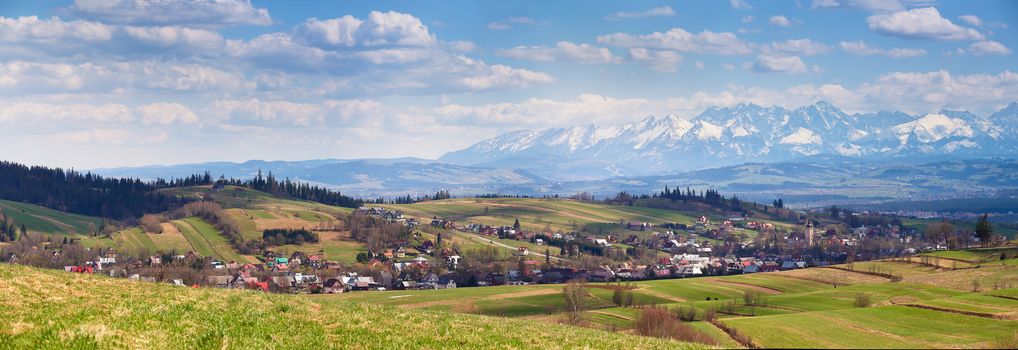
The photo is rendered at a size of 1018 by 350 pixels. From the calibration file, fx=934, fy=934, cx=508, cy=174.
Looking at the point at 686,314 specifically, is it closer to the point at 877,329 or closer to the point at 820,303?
the point at 820,303

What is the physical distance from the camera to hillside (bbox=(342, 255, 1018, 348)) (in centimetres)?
3669

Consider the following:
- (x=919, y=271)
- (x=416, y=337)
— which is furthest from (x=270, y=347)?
(x=919, y=271)

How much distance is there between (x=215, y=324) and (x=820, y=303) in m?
79.7

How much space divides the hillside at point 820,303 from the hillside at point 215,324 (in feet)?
26.8

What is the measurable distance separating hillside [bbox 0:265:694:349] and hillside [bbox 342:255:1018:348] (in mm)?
8175

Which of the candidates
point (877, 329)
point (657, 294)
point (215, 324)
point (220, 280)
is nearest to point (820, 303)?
point (657, 294)

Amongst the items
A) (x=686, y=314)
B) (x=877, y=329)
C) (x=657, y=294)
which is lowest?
(x=657, y=294)

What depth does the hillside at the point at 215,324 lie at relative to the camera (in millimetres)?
24438

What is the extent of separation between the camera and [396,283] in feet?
534

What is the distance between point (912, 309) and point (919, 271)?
86796mm

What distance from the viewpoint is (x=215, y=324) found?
27.2 m

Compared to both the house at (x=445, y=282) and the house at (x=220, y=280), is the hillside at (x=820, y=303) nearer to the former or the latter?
the house at (x=445, y=282)

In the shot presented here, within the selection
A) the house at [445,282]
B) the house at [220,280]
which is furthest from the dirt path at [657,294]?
the house at [220,280]

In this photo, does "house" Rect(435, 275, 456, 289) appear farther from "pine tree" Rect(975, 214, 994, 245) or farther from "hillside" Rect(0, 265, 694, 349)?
"hillside" Rect(0, 265, 694, 349)
